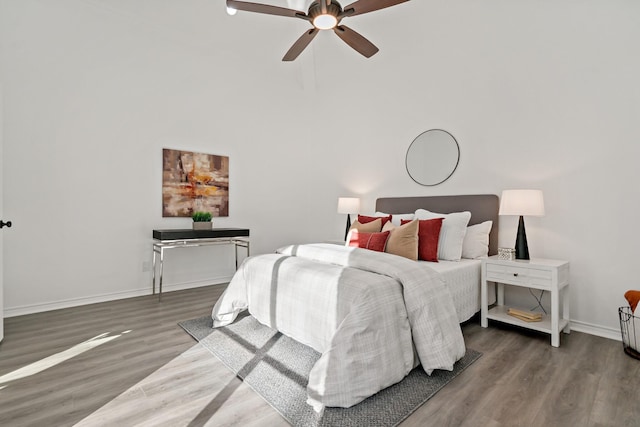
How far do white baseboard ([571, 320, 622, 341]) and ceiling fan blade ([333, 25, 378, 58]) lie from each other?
2932 mm

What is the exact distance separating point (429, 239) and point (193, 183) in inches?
117

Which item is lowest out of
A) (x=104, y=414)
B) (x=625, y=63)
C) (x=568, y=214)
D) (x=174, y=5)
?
(x=104, y=414)

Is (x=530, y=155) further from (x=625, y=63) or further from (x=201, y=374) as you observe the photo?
(x=201, y=374)

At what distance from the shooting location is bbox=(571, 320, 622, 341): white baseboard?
2.64 m

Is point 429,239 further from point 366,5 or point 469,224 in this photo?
point 366,5

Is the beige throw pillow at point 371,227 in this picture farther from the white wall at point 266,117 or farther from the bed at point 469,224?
the white wall at point 266,117

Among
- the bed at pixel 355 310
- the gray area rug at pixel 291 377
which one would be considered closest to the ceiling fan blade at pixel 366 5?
the bed at pixel 355 310

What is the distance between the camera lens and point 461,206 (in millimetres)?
3578

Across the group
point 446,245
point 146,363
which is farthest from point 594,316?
point 146,363

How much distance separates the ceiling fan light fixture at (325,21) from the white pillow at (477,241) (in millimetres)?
2298

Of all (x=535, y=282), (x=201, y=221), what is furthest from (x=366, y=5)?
(x=201, y=221)

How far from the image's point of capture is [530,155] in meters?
3.11

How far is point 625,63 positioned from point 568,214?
1.25 m

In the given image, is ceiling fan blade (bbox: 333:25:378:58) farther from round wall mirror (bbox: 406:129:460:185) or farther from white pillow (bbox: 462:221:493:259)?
white pillow (bbox: 462:221:493:259)
